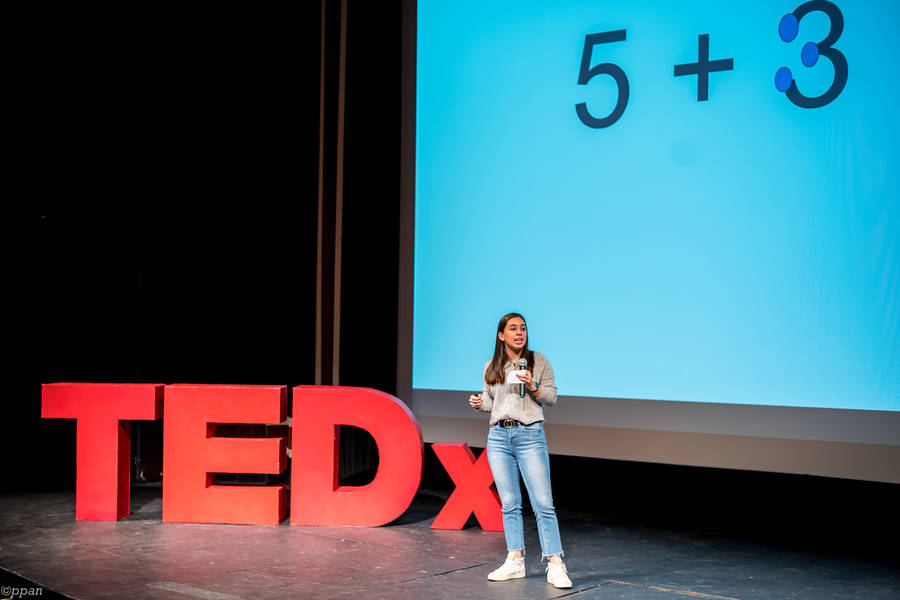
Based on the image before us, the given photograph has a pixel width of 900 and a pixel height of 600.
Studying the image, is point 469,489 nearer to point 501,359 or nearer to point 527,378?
point 501,359

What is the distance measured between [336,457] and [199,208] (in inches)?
95.0

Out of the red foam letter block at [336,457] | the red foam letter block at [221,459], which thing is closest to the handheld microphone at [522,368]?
the red foam letter block at [336,457]

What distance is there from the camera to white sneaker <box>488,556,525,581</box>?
4102mm

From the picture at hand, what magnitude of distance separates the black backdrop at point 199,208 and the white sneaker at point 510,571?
2.31 meters

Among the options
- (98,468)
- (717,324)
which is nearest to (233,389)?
(98,468)

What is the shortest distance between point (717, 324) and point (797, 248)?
57cm

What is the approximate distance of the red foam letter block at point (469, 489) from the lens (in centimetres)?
518

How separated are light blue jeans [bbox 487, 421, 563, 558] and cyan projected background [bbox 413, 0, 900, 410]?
1.50 meters

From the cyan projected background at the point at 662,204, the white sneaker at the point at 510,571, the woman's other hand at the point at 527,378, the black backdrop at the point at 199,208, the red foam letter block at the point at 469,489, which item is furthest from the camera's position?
the black backdrop at the point at 199,208

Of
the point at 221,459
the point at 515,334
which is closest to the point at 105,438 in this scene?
the point at 221,459

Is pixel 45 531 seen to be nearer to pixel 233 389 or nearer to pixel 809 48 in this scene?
pixel 233 389

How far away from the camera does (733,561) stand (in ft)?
15.0

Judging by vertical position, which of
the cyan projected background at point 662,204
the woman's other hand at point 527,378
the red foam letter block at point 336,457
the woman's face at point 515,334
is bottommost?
the red foam letter block at point 336,457

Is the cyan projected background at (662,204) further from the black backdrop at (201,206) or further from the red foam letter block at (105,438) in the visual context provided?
the red foam letter block at (105,438)
